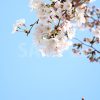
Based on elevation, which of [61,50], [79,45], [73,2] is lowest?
[61,50]

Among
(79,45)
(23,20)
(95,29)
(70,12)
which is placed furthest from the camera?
(79,45)

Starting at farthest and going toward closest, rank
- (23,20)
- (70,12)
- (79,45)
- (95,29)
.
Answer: (79,45), (95,29), (23,20), (70,12)

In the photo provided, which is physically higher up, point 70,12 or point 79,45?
point 79,45

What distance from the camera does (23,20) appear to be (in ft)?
23.4

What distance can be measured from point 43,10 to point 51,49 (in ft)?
2.64

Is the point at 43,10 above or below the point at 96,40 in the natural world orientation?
below

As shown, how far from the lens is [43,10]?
6.55m

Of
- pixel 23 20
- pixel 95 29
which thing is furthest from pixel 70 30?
pixel 95 29

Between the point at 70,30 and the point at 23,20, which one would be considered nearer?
the point at 70,30

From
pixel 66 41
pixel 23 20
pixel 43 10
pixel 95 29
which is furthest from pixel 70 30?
pixel 95 29

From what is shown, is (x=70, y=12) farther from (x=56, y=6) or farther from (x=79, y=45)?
(x=79, y=45)

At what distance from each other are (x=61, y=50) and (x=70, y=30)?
45 centimetres

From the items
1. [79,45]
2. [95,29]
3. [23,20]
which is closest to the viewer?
[23,20]

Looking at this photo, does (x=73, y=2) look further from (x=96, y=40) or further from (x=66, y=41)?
(x=96, y=40)
